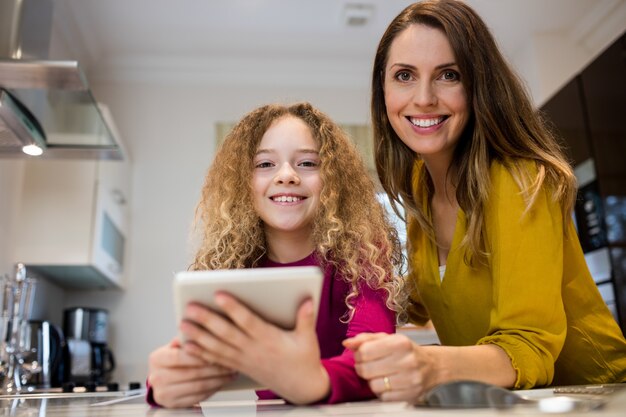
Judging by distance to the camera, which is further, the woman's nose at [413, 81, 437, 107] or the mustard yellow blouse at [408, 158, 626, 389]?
the woman's nose at [413, 81, 437, 107]

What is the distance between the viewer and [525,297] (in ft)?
2.99

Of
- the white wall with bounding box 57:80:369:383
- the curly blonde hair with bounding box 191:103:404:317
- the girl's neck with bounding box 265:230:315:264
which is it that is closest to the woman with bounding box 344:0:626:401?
the curly blonde hair with bounding box 191:103:404:317

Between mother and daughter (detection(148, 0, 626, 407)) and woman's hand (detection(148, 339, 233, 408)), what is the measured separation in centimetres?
28

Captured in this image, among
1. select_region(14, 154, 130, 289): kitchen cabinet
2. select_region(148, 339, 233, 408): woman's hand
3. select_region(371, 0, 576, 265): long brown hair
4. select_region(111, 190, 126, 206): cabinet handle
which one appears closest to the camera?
select_region(148, 339, 233, 408): woman's hand

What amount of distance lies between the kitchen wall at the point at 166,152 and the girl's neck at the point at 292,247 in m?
2.43

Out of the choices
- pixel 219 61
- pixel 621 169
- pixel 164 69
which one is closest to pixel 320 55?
pixel 219 61

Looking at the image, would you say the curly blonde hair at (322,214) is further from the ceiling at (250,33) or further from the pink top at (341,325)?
the ceiling at (250,33)

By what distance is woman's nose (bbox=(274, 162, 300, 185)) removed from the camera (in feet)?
3.54

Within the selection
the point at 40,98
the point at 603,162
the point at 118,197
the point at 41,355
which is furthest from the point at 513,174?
the point at 118,197

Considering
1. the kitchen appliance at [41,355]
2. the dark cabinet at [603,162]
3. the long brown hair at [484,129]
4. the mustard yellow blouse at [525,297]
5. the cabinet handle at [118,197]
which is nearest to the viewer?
the mustard yellow blouse at [525,297]

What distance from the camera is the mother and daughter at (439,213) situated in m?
0.94

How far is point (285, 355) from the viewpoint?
2.08 feet

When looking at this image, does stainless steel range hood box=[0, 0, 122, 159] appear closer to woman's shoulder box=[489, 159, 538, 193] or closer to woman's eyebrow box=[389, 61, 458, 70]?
woman's eyebrow box=[389, 61, 458, 70]

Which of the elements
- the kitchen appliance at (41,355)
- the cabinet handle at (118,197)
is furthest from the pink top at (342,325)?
the cabinet handle at (118,197)
